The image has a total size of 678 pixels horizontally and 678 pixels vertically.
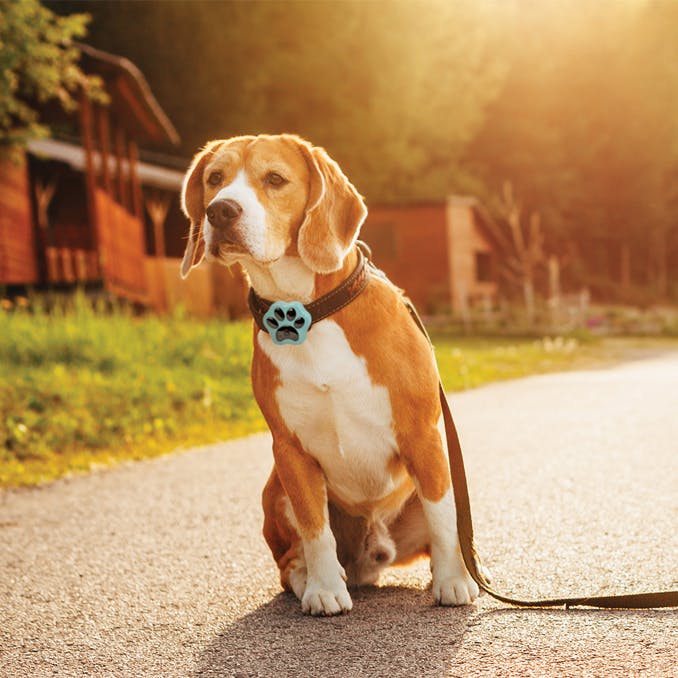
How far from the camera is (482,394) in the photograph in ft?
37.0

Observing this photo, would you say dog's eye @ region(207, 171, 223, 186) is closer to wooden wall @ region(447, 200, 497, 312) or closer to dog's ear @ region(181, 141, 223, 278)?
dog's ear @ region(181, 141, 223, 278)

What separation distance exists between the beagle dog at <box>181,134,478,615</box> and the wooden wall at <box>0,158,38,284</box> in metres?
14.6

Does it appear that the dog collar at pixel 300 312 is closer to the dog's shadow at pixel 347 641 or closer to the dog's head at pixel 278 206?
the dog's head at pixel 278 206

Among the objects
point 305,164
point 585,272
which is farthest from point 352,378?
point 585,272

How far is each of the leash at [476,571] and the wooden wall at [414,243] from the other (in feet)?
101

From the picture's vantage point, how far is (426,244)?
34562 mm

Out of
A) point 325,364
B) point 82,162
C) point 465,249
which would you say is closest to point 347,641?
point 325,364

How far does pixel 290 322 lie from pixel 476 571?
39.4 inches

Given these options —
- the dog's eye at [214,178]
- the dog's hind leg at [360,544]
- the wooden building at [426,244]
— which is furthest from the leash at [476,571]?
the wooden building at [426,244]

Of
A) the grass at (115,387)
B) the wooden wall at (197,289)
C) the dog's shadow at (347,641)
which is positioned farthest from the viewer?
the wooden wall at (197,289)

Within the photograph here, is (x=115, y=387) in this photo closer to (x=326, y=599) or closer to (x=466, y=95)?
(x=326, y=599)

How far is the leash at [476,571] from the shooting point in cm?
314

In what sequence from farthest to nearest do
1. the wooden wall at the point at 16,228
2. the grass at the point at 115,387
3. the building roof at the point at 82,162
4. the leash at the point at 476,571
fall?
the building roof at the point at 82,162, the wooden wall at the point at 16,228, the grass at the point at 115,387, the leash at the point at 476,571

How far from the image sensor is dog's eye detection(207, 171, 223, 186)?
3176 mm
